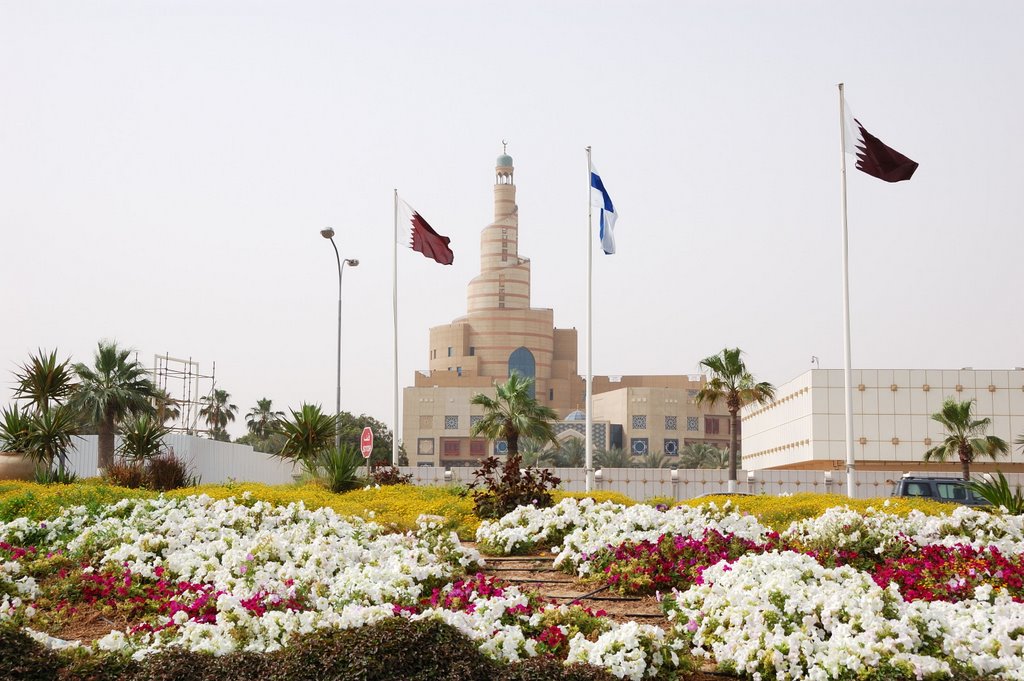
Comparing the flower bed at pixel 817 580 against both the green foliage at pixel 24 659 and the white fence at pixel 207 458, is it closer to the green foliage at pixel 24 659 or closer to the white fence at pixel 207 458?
the green foliage at pixel 24 659

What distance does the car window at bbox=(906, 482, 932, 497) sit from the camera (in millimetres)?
26266

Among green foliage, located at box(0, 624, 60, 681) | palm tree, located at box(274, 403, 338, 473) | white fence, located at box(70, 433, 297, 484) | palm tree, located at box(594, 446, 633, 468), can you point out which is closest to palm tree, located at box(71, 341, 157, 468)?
white fence, located at box(70, 433, 297, 484)

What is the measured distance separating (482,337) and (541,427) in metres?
109

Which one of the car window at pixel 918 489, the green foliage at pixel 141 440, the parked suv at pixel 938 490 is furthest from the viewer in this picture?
the green foliage at pixel 141 440

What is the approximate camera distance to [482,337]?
5832 inches

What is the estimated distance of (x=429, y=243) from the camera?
1291 inches

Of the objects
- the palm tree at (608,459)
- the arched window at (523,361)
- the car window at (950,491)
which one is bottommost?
the palm tree at (608,459)

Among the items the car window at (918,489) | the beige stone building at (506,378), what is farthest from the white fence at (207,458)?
the beige stone building at (506,378)

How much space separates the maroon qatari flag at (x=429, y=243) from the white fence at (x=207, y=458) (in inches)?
394

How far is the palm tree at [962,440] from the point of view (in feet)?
164

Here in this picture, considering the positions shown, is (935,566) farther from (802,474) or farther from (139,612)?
(802,474)

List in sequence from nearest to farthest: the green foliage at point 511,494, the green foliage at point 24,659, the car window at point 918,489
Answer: the green foliage at point 24,659 < the green foliage at point 511,494 < the car window at point 918,489

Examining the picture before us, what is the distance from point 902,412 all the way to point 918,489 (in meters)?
34.3

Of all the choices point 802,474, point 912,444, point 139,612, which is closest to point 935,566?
point 139,612
